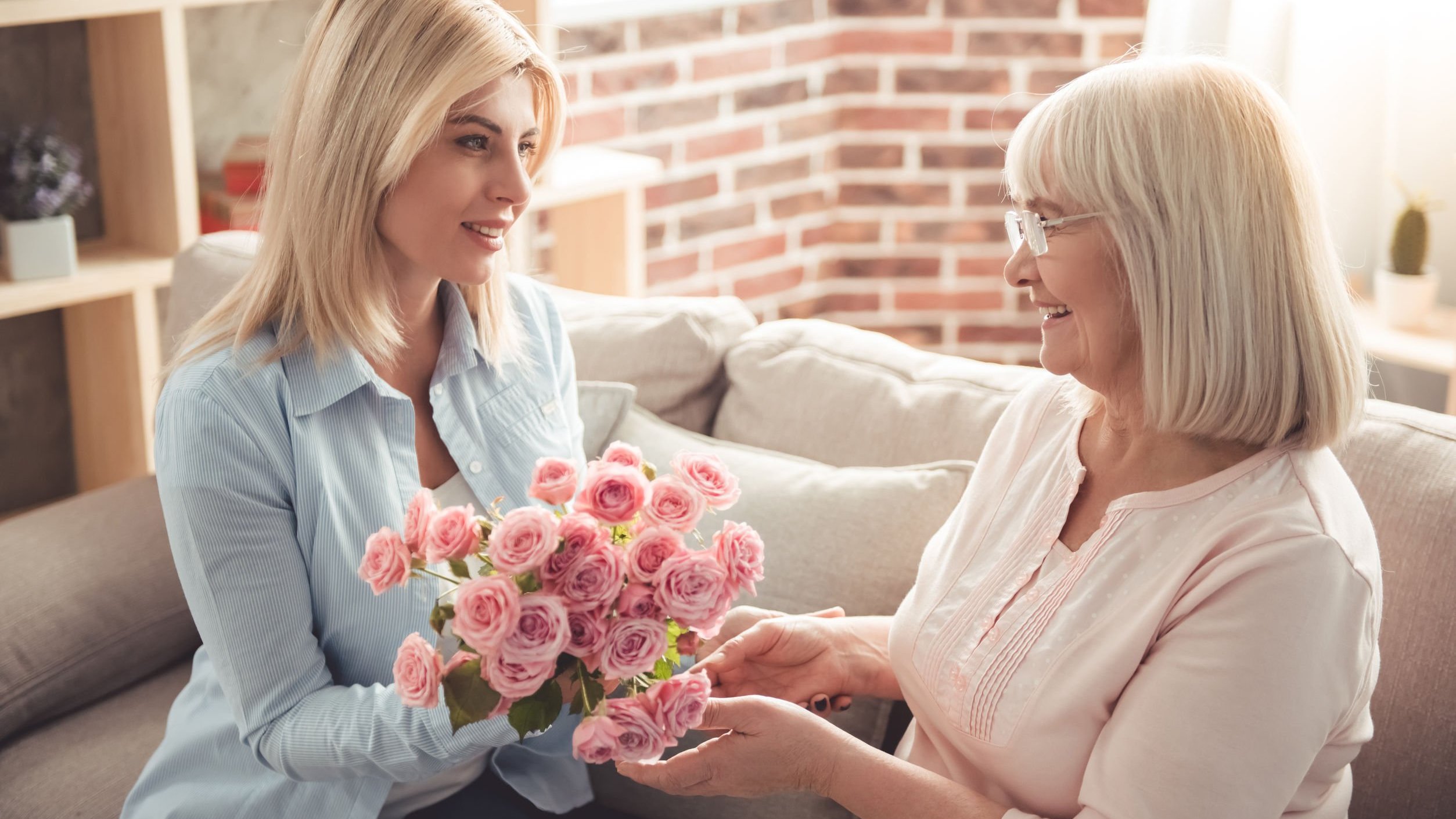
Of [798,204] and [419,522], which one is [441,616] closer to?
[419,522]

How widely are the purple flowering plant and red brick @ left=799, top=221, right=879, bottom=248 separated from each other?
2.01m

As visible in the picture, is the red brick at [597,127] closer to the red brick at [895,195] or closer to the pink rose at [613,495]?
the red brick at [895,195]

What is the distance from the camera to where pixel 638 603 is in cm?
106

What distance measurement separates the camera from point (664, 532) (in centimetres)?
107

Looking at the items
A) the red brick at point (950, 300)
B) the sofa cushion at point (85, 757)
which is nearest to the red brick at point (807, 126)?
the red brick at point (950, 300)

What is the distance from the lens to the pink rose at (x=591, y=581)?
104cm

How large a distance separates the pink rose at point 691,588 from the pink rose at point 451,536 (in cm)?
16

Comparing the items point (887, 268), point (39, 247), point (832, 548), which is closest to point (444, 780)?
point (832, 548)

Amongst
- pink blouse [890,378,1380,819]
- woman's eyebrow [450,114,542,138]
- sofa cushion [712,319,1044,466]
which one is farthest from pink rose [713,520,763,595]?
sofa cushion [712,319,1044,466]

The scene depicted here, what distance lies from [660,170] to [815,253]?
86 centimetres

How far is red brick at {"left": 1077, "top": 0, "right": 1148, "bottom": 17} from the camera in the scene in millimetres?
3348

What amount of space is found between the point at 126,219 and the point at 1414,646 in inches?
88.0

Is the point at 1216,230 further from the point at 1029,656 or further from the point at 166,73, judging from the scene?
the point at 166,73

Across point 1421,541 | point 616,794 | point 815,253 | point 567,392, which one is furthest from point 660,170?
point 1421,541
